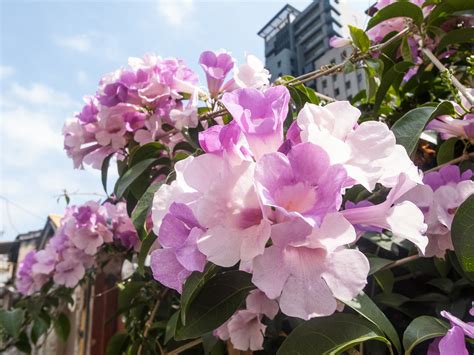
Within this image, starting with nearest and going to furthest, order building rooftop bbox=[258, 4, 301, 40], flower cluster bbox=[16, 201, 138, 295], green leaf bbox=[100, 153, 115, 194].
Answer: green leaf bbox=[100, 153, 115, 194] → flower cluster bbox=[16, 201, 138, 295] → building rooftop bbox=[258, 4, 301, 40]

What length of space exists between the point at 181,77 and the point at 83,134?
26cm

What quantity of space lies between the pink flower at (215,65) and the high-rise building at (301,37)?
338mm

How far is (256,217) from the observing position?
0.34 m

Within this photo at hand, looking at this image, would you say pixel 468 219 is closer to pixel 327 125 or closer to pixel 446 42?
pixel 327 125

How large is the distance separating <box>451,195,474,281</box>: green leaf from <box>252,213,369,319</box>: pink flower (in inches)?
6.7

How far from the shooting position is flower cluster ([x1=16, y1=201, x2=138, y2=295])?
1.28 meters

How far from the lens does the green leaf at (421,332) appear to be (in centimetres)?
44

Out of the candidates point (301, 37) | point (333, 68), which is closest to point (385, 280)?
point (333, 68)

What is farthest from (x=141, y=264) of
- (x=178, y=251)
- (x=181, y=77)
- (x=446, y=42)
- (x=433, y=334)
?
(x=446, y=42)

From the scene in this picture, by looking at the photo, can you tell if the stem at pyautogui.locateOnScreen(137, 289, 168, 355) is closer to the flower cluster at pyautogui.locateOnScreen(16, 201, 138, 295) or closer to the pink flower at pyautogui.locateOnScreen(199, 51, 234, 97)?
the flower cluster at pyautogui.locateOnScreen(16, 201, 138, 295)

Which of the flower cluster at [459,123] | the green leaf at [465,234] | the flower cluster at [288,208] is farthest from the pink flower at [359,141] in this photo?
the flower cluster at [459,123]

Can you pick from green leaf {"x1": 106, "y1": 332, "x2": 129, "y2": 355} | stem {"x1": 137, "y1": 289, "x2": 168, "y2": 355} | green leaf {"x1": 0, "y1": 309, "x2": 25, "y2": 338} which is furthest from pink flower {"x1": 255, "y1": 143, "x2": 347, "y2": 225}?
green leaf {"x1": 0, "y1": 309, "x2": 25, "y2": 338}

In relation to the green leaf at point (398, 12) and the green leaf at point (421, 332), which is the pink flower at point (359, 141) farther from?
the green leaf at point (398, 12)

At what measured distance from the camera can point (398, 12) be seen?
30.5 inches
